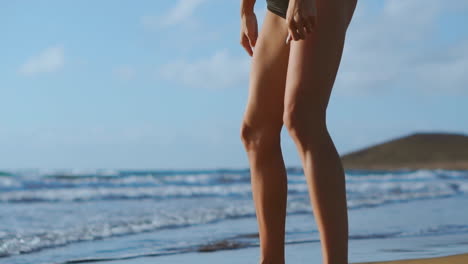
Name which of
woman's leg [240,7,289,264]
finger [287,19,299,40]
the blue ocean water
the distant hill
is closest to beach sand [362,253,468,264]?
the blue ocean water

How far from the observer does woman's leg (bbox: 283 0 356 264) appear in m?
1.88

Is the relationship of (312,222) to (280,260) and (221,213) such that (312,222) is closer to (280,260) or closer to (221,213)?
(221,213)

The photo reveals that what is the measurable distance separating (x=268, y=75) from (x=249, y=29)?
0.37m

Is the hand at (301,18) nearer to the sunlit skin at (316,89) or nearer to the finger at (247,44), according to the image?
the sunlit skin at (316,89)

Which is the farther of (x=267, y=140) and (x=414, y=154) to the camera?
(x=414, y=154)

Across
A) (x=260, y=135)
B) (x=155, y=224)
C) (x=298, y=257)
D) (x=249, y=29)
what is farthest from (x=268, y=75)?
(x=155, y=224)

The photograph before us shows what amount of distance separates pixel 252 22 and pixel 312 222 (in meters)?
3.12

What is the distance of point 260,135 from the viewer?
212 centimetres

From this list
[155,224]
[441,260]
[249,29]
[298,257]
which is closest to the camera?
[249,29]

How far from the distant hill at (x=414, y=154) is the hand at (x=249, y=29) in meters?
20.0

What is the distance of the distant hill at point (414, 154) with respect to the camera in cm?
2259

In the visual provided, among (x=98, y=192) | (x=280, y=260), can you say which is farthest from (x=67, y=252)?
(x=98, y=192)

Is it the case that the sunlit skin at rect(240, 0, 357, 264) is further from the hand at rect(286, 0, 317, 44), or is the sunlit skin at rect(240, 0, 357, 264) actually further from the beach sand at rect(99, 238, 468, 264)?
the beach sand at rect(99, 238, 468, 264)

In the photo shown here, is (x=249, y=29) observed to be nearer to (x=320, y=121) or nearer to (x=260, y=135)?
(x=260, y=135)
